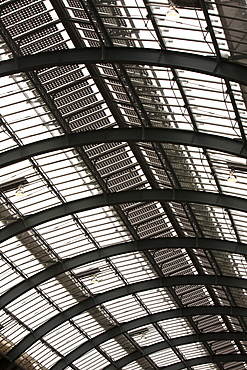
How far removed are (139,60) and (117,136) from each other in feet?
20.4

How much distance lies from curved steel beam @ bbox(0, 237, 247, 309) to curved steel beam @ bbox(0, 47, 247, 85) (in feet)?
60.1

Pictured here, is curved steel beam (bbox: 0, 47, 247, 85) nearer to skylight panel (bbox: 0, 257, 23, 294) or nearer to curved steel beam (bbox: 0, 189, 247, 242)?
curved steel beam (bbox: 0, 189, 247, 242)

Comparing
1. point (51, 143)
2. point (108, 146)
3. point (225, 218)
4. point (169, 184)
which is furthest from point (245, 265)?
point (51, 143)

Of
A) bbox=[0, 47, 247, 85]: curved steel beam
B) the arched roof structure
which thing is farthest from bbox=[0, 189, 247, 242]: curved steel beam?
bbox=[0, 47, 247, 85]: curved steel beam

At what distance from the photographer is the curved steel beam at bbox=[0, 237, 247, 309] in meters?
41.5

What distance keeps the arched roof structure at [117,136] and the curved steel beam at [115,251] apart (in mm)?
79

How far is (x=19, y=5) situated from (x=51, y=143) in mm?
7715

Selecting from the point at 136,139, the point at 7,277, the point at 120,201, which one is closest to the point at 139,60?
the point at 136,139

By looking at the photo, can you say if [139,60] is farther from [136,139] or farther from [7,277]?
[7,277]

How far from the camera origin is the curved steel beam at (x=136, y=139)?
99.4 ft

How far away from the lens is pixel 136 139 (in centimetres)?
3108

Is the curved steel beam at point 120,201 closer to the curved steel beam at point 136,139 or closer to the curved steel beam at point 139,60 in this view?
the curved steel beam at point 136,139

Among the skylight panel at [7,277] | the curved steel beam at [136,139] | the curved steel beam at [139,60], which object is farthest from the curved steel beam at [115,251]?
the curved steel beam at [139,60]

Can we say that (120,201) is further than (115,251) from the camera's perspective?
No
